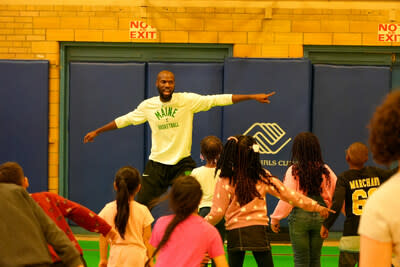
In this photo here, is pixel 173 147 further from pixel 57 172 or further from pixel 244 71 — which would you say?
pixel 57 172

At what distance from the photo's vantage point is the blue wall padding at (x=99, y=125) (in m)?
8.61

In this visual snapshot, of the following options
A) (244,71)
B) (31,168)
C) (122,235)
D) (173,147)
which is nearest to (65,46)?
(31,168)

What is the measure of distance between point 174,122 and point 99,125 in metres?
2.63

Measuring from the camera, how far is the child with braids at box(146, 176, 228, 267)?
339 cm

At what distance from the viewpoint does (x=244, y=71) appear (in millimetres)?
8367

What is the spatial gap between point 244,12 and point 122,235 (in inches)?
202

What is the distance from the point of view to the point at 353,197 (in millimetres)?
4707

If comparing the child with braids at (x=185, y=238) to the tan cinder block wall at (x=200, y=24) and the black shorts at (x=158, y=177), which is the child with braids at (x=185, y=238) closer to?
the black shorts at (x=158, y=177)

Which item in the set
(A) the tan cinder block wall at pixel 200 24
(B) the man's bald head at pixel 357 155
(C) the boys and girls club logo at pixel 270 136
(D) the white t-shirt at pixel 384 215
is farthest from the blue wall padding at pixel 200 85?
(D) the white t-shirt at pixel 384 215

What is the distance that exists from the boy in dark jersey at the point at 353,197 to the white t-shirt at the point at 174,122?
6.23ft

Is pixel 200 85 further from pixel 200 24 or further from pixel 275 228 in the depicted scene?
pixel 275 228

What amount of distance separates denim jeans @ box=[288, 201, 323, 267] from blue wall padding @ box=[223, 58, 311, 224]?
341 centimetres

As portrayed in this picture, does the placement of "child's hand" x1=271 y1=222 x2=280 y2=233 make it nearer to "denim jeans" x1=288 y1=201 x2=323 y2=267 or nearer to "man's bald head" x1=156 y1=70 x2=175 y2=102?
"denim jeans" x1=288 y1=201 x2=323 y2=267

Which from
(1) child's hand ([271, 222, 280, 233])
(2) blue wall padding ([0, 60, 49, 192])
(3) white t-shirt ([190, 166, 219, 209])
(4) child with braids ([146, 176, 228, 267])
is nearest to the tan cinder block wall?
(2) blue wall padding ([0, 60, 49, 192])
